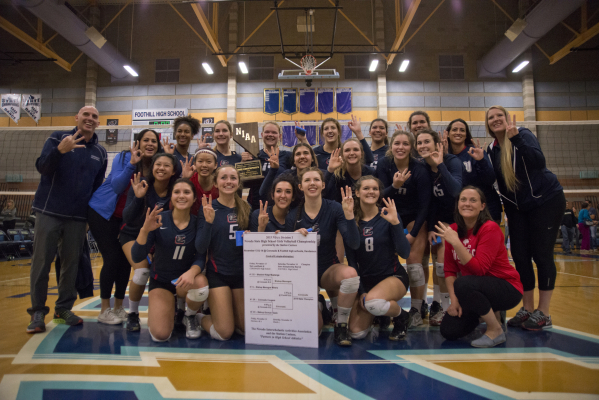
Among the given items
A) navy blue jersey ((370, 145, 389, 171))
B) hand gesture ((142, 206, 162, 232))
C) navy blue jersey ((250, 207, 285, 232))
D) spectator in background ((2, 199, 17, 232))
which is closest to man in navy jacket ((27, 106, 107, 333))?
hand gesture ((142, 206, 162, 232))

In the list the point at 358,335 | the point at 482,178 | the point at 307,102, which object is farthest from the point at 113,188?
the point at 307,102

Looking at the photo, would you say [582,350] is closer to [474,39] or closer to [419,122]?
[419,122]

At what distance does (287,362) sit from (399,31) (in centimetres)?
1271

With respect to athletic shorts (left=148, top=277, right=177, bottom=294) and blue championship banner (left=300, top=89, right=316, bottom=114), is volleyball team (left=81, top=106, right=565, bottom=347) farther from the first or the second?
blue championship banner (left=300, top=89, right=316, bottom=114)

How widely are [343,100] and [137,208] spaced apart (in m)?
12.2

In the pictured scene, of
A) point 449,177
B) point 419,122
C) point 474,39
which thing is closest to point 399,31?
point 474,39

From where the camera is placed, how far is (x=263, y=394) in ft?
6.07

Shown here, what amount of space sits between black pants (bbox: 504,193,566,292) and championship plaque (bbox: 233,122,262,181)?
2.60m

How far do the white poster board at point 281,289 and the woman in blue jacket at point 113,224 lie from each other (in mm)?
1468

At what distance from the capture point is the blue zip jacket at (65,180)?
3115mm

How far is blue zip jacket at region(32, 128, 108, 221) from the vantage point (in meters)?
3.12

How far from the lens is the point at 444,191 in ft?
10.8

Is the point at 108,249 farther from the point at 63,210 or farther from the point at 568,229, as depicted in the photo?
the point at 568,229

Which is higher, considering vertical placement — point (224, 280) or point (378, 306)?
point (224, 280)
